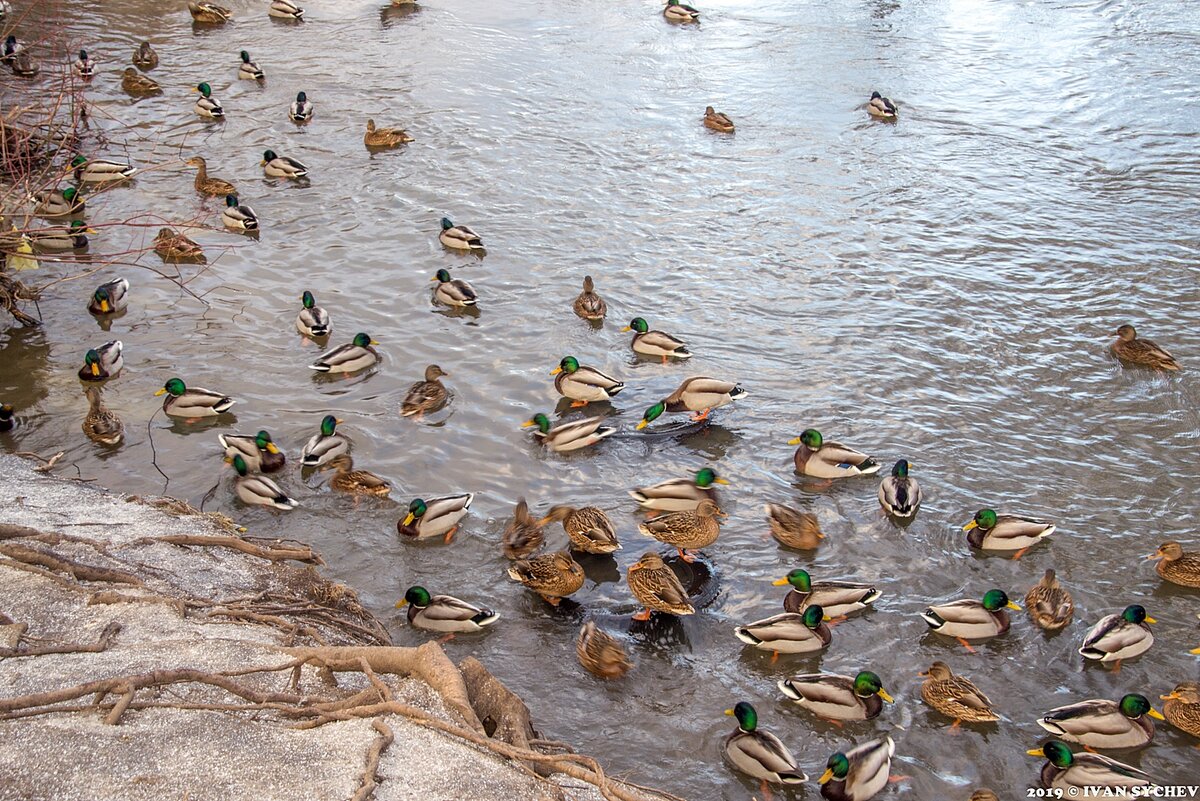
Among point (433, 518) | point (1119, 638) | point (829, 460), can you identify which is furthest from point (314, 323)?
point (1119, 638)

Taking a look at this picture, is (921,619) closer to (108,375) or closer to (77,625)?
(77,625)

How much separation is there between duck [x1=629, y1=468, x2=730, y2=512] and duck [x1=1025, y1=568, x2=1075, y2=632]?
8.58 feet

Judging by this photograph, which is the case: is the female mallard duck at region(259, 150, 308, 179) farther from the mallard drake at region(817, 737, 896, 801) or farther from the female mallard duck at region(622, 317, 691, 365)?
the mallard drake at region(817, 737, 896, 801)

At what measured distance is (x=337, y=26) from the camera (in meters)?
19.7

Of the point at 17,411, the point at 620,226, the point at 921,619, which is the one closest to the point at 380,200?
the point at 620,226

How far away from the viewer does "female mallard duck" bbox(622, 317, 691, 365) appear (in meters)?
10.7

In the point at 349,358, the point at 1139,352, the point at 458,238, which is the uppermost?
the point at 1139,352

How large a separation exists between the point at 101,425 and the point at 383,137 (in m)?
6.98

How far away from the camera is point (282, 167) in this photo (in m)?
14.0

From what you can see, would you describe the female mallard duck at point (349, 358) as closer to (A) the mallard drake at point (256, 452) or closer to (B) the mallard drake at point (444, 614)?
(A) the mallard drake at point (256, 452)

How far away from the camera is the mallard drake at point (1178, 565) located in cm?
788

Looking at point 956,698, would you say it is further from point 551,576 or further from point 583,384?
point 583,384

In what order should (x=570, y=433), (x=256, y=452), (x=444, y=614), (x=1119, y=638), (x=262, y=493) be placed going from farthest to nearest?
(x=570, y=433) < (x=256, y=452) < (x=262, y=493) < (x=444, y=614) < (x=1119, y=638)

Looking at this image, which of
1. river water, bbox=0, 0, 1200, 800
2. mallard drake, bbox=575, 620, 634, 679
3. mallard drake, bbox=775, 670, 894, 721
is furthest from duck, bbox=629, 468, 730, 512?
mallard drake, bbox=775, 670, 894, 721
